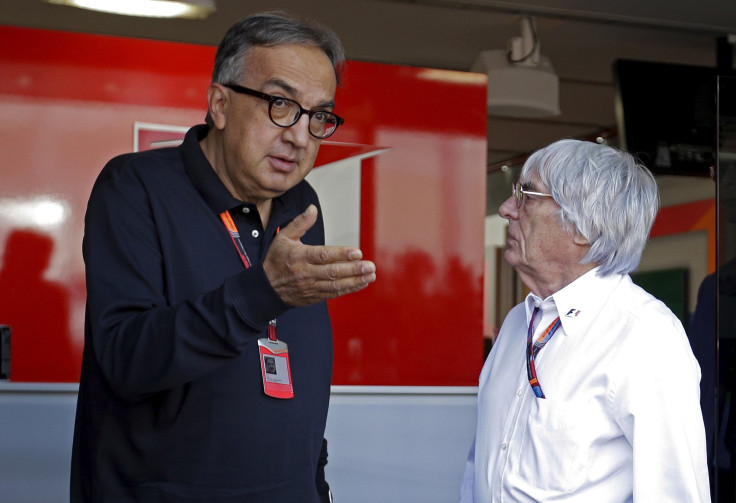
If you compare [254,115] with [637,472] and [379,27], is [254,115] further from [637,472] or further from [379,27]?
[379,27]

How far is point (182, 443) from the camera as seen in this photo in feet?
5.61

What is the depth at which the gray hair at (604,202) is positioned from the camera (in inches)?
82.6

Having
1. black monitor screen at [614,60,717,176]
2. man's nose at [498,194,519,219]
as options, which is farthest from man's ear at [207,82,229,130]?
black monitor screen at [614,60,717,176]

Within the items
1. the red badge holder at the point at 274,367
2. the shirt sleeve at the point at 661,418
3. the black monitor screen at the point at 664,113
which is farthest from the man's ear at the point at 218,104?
the black monitor screen at the point at 664,113

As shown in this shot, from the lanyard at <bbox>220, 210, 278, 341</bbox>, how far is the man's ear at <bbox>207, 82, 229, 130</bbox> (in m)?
0.21

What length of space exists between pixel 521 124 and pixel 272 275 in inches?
303

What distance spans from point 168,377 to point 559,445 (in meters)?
0.87

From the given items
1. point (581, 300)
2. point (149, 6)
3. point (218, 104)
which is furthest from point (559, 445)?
Result: point (149, 6)

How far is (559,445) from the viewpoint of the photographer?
74.8 inches

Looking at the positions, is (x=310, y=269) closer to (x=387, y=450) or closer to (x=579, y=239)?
(x=579, y=239)

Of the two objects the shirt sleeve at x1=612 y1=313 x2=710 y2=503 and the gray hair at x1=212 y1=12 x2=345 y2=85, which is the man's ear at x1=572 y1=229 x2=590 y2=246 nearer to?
the shirt sleeve at x1=612 y1=313 x2=710 y2=503

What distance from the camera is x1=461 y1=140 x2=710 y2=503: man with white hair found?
184 cm

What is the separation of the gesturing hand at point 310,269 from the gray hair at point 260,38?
0.64m

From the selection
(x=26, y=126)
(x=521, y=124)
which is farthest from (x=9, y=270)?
(x=521, y=124)
